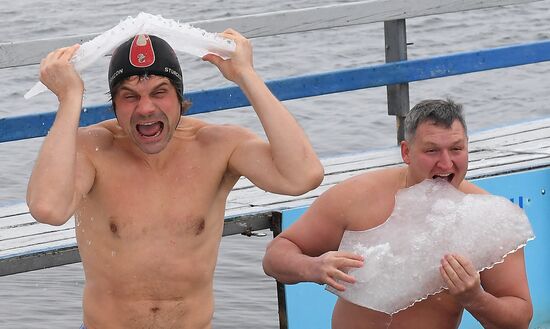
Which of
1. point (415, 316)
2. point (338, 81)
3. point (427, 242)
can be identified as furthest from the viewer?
point (338, 81)

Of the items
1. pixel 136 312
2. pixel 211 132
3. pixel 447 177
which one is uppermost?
pixel 211 132

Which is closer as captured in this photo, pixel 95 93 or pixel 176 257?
pixel 176 257

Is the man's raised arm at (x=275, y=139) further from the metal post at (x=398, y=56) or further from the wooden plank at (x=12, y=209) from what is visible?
the metal post at (x=398, y=56)

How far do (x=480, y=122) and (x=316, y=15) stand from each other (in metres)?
7.28

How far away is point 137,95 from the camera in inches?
163

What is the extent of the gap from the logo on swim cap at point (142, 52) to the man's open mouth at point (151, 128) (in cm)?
19

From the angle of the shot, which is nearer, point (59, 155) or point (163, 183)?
point (59, 155)

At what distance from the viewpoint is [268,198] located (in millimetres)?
6512

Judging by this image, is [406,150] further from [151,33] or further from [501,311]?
[151,33]

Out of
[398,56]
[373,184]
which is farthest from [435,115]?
[398,56]

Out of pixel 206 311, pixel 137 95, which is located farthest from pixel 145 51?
pixel 206 311

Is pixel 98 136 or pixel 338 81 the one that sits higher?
pixel 98 136

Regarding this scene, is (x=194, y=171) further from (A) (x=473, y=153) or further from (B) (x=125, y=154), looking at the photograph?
(A) (x=473, y=153)

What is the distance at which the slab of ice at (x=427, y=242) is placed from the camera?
4559mm
